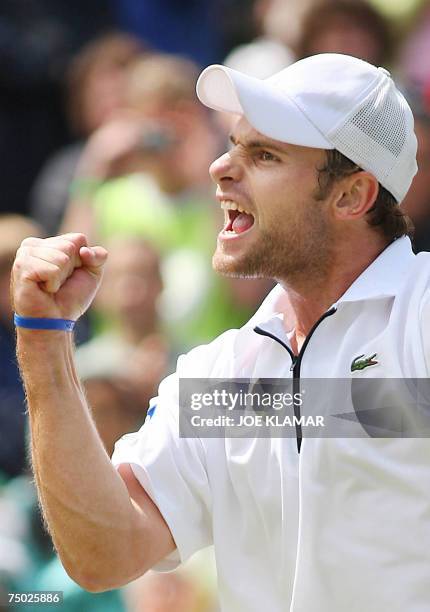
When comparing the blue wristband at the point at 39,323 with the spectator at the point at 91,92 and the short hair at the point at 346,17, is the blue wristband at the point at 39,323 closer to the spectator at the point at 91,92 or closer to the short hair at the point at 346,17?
the short hair at the point at 346,17

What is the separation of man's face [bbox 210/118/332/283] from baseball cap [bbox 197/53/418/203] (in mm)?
64

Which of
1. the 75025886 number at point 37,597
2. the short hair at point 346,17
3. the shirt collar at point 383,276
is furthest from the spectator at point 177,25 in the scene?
the shirt collar at point 383,276

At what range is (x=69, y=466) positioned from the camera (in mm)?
3113

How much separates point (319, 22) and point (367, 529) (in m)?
3.43

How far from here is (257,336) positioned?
11.2ft

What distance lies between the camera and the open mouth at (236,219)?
340 cm

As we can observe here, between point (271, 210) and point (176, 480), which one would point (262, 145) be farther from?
point (176, 480)

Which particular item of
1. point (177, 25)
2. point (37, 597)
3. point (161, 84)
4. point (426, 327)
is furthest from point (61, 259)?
point (177, 25)

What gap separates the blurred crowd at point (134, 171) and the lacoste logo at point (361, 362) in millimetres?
1778

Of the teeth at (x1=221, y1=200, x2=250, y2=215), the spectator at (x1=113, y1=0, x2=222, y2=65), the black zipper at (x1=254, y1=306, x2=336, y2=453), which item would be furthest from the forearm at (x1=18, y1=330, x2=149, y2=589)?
the spectator at (x1=113, y1=0, x2=222, y2=65)

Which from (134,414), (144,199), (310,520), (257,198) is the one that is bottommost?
(134,414)

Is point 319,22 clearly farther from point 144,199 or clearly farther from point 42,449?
point 42,449

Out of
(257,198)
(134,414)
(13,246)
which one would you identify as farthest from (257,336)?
(13,246)

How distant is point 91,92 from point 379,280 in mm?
3744
